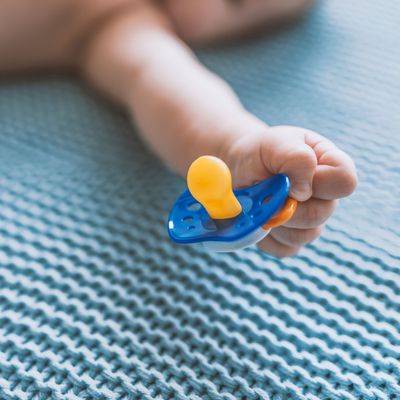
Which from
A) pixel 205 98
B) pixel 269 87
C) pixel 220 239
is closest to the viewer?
pixel 220 239

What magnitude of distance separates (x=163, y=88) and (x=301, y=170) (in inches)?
8.4

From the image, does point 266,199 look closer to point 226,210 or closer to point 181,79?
point 226,210

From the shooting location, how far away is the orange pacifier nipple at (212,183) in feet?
1.09

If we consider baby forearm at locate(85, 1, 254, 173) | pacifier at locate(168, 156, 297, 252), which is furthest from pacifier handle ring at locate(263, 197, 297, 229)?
baby forearm at locate(85, 1, 254, 173)

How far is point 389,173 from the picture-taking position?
510 millimetres

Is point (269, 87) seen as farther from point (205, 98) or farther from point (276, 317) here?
point (276, 317)

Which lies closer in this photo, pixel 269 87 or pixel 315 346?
pixel 315 346

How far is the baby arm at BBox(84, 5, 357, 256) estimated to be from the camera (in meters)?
0.37

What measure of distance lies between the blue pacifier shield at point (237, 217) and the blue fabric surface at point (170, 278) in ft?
0.24

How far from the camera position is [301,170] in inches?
14.1

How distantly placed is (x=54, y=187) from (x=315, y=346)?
25 cm

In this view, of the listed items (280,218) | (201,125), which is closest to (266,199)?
(280,218)

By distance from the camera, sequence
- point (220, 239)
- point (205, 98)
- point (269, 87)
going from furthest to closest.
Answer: point (269, 87), point (205, 98), point (220, 239)

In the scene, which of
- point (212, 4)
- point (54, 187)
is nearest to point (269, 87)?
point (212, 4)
